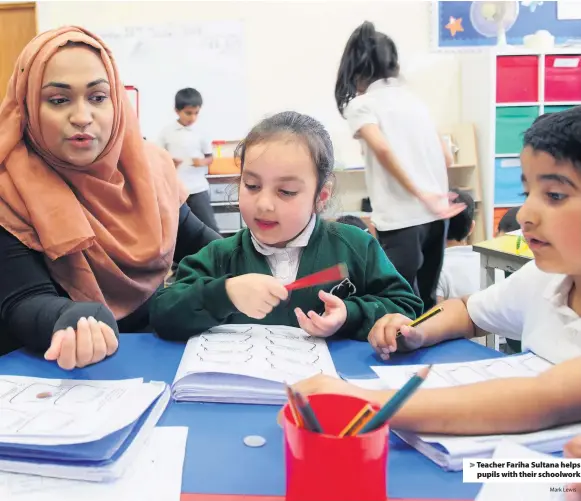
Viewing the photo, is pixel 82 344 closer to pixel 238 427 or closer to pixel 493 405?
pixel 238 427

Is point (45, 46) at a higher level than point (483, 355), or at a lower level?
higher

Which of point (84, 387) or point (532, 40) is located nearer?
point (84, 387)

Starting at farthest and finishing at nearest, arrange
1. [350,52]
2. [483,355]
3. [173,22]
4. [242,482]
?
[173,22] < [350,52] < [483,355] < [242,482]

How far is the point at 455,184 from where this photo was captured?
4.42 m

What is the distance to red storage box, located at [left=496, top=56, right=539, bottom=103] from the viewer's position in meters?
3.94

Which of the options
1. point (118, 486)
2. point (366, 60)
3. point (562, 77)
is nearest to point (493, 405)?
point (118, 486)

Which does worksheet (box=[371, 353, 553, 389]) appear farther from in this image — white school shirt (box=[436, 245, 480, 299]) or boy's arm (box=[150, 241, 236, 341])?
white school shirt (box=[436, 245, 480, 299])

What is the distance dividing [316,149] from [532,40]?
353cm

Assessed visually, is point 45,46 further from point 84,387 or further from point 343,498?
point 343,498

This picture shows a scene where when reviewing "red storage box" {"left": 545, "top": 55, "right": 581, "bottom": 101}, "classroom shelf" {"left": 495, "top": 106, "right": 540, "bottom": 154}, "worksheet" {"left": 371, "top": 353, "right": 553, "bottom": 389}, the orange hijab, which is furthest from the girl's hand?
"red storage box" {"left": 545, "top": 55, "right": 581, "bottom": 101}

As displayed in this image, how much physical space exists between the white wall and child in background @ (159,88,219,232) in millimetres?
705

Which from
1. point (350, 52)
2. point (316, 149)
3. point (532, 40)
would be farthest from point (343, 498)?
point (532, 40)

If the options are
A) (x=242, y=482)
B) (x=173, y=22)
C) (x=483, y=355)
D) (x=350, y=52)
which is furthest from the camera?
(x=173, y=22)

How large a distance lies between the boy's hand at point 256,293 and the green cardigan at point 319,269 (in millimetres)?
85
